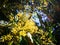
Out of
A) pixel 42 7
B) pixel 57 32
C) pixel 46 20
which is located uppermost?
pixel 42 7

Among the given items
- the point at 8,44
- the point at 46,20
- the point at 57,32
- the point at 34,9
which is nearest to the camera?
the point at 8,44

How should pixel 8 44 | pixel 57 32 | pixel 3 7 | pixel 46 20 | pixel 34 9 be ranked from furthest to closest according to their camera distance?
pixel 57 32
pixel 46 20
pixel 34 9
pixel 3 7
pixel 8 44

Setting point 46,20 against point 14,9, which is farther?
point 46,20

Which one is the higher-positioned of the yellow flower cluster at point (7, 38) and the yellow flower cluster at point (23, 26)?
the yellow flower cluster at point (23, 26)

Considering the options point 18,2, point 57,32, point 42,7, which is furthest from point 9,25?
point 57,32

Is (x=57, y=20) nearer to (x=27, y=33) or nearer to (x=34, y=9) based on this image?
(x=34, y=9)

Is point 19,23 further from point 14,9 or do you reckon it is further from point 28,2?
point 28,2

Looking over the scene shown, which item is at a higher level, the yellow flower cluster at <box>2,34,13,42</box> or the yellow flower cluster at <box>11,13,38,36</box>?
the yellow flower cluster at <box>11,13,38,36</box>

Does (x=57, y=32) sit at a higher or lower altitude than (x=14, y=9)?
lower

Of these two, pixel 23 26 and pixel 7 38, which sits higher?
pixel 23 26

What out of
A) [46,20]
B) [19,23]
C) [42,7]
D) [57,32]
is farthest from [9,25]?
[57,32]
